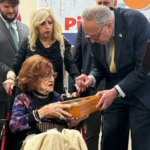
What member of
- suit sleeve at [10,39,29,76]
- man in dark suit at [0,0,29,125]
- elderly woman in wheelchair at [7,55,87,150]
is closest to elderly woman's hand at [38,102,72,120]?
elderly woman in wheelchair at [7,55,87,150]

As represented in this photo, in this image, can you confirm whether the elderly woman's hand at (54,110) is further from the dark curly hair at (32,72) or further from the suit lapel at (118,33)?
the suit lapel at (118,33)

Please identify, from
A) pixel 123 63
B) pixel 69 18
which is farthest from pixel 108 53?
pixel 69 18

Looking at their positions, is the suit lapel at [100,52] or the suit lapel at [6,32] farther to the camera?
the suit lapel at [6,32]

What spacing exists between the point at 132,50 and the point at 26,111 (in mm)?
882

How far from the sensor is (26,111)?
197 cm

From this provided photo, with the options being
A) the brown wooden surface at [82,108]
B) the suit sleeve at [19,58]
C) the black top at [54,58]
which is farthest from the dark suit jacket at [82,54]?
the brown wooden surface at [82,108]

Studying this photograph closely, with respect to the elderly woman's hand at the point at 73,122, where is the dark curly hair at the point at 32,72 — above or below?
above

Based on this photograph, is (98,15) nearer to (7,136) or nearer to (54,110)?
(54,110)

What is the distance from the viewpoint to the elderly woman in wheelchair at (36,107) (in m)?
1.84

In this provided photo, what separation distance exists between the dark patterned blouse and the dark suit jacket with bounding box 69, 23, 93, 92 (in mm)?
563

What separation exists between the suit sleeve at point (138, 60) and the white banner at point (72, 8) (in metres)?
1.69

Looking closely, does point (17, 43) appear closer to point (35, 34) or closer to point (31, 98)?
point (35, 34)

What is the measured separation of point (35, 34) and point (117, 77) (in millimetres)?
797

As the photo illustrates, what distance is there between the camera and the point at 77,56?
8.74 ft
